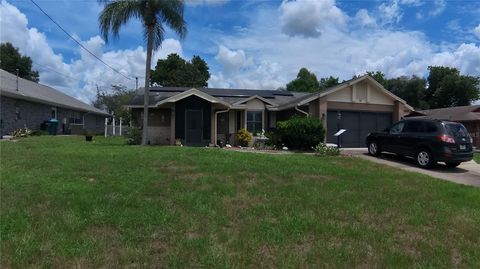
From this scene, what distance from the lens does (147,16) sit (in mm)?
19125

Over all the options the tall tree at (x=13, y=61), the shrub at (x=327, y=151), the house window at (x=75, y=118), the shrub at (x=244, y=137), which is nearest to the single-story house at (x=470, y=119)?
the shrub at (x=244, y=137)

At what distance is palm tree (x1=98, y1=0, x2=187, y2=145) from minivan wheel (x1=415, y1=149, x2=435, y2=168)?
11894mm

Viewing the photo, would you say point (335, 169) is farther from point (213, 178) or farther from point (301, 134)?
point (301, 134)

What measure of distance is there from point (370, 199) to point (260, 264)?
404 centimetres

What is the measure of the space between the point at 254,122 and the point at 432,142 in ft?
38.1

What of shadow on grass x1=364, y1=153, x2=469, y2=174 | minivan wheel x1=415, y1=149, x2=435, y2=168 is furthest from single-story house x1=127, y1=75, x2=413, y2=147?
minivan wheel x1=415, y1=149, x2=435, y2=168

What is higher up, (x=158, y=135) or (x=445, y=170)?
(x=158, y=135)

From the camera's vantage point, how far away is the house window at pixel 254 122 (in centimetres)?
2373

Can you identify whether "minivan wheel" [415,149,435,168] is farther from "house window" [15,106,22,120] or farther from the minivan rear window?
"house window" [15,106,22,120]

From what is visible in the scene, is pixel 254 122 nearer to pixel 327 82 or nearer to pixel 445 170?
pixel 445 170

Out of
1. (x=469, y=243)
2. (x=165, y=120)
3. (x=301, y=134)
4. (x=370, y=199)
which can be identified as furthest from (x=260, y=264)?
(x=165, y=120)

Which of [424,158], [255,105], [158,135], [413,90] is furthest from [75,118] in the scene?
[413,90]

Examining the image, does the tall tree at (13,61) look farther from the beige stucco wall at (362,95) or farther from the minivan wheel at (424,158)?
the minivan wheel at (424,158)

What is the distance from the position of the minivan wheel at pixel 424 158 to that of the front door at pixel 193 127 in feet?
37.7
